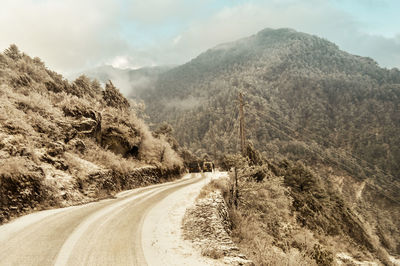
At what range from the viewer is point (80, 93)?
20.1 m

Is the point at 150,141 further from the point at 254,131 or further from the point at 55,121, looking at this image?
the point at 254,131

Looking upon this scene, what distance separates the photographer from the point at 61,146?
38.1ft

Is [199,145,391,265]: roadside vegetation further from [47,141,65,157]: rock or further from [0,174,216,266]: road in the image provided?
[47,141,65,157]: rock

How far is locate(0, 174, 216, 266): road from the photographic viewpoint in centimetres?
448

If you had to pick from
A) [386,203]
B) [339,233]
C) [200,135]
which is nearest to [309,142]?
[386,203]

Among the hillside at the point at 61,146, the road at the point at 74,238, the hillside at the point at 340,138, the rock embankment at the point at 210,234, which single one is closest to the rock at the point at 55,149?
the hillside at the point at 61,146

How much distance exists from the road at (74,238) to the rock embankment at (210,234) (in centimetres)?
168

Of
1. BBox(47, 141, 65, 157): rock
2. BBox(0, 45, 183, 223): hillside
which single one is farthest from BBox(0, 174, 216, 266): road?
Result: BBox(47, 141, 65, 157): rock

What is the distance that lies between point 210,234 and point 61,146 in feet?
30.7

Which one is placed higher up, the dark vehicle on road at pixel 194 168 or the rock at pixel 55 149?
the rock at pixel 55 149

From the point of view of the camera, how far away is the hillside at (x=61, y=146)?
317 inches

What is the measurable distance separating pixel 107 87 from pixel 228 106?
167928 mm

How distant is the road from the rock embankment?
168 centimetres

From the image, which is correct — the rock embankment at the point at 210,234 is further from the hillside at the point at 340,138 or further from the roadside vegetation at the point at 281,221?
the hillside at the point at 340,138
